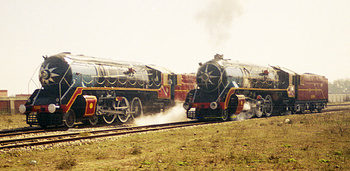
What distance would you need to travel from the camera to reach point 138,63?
22156mm

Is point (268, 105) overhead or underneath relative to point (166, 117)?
overhead

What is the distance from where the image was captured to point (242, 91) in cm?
2172

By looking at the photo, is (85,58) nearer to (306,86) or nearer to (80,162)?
(80,162)

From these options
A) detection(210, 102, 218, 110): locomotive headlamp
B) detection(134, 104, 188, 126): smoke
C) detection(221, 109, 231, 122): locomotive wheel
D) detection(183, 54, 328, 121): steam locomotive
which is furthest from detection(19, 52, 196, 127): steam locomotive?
detection(221, 109, 231, 122): locomotive wheel

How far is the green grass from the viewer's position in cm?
798

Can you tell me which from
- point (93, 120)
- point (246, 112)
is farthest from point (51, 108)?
point (246, 112)

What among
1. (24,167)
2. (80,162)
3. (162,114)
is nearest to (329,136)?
(80,162)

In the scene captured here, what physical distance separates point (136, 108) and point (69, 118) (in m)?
5.20

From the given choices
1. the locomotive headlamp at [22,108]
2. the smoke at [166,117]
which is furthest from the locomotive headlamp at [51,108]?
the smoke at [166,117]

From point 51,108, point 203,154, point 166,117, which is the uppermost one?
point 51,108

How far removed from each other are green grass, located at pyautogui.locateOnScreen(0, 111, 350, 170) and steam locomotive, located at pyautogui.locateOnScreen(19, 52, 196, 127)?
4.86 metres

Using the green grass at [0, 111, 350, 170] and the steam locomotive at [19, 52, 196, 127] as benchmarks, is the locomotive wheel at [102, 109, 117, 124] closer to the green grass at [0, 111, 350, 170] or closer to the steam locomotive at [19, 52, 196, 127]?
the steam locomotive at [19, 52, 196, 127]

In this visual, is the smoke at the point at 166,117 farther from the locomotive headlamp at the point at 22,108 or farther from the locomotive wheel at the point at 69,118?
the locomotive headlamp at the point at 22,108

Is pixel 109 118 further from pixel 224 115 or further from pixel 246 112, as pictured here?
pixel 246 112
